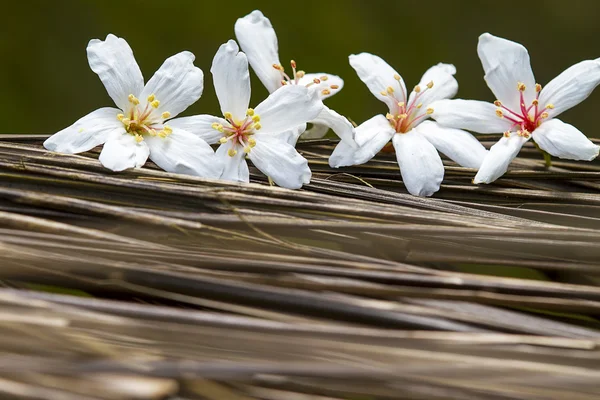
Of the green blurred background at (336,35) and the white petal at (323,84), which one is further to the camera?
the green blurred background at (336,35)

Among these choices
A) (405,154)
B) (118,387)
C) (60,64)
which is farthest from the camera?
(60,64)

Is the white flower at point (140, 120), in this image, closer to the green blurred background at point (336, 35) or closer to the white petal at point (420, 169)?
the white petal at point (420, 169)

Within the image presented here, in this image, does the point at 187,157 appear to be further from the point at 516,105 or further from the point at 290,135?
the point at 516,105

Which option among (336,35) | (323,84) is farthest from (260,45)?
(336,35)

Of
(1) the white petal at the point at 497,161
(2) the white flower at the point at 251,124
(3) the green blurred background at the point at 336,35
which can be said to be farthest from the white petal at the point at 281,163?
(3) the green blurred background at the point at 336,35

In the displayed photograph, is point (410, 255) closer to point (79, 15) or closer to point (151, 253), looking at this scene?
point (151, 253)

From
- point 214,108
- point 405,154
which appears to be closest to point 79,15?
point 214,108

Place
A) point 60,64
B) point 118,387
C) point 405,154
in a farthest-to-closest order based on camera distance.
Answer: point 60,64 < point 405,154 < point 118,387
